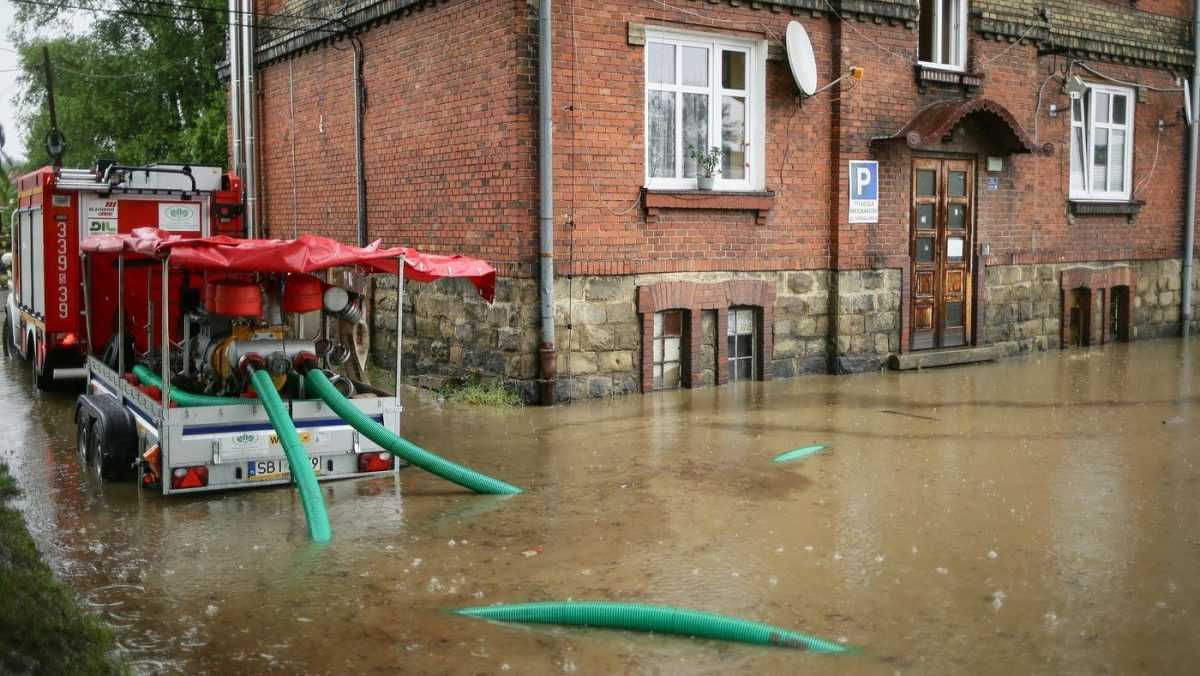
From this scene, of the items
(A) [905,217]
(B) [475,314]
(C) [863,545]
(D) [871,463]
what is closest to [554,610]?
(C) [863,545]

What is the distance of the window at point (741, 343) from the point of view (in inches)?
579

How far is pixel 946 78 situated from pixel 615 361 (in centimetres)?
647

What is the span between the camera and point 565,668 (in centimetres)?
535

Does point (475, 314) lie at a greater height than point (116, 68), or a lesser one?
lesser

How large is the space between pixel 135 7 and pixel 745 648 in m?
30.6

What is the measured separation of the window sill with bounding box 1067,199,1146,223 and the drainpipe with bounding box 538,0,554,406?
31.8 ft

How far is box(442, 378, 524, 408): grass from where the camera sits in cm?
1294

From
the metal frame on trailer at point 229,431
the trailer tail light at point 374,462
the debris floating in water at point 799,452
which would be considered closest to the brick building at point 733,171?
the debris floating in water at point 799,452

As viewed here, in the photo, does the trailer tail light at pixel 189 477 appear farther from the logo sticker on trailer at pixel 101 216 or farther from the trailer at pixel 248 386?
the logo sticker on trailer at pixel 101 216

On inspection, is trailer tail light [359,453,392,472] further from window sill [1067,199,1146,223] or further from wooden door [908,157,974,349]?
window sill [1067,199,1146,223]

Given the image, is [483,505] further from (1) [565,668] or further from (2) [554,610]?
(1) [565,668]

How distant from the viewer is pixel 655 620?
5828 mm

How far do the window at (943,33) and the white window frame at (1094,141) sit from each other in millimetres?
2930

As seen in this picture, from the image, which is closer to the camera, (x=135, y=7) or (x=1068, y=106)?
(x=1068, y=106)
